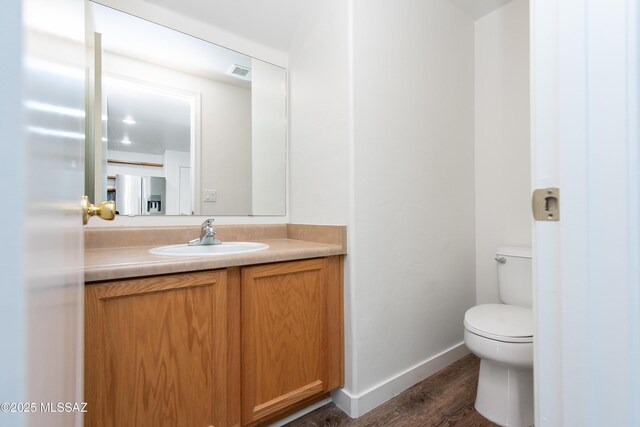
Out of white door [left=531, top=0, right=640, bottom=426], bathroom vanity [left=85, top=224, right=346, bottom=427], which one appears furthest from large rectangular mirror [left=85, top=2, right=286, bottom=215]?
white door [left=531, top=0, right=640, bottom=426]

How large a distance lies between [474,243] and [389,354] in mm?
1109

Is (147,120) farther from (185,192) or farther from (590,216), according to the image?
(590,216)

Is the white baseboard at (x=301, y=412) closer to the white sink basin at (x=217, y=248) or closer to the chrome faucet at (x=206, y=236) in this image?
the white sink basin at (x=217, y=248)

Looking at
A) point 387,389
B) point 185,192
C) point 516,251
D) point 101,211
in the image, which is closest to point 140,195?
point 185,192

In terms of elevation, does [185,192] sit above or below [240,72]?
below

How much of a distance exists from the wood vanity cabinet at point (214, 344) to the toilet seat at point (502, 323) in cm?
67

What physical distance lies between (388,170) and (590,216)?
3.71 feet

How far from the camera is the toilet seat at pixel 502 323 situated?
1283 mm

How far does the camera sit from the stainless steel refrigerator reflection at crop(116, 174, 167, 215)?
1432mm

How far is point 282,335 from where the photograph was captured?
4.23 ft

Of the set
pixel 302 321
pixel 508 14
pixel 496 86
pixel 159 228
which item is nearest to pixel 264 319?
pixel 302 321

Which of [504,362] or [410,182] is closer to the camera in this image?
[504,362]

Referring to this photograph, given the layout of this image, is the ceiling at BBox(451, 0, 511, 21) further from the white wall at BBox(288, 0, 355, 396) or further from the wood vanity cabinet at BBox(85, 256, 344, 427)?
the wood vanity cabinet at BBox(85, 256, 344, 427)

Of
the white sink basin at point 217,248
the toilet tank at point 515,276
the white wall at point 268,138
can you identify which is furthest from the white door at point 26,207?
the toilet tank at point 515,276
